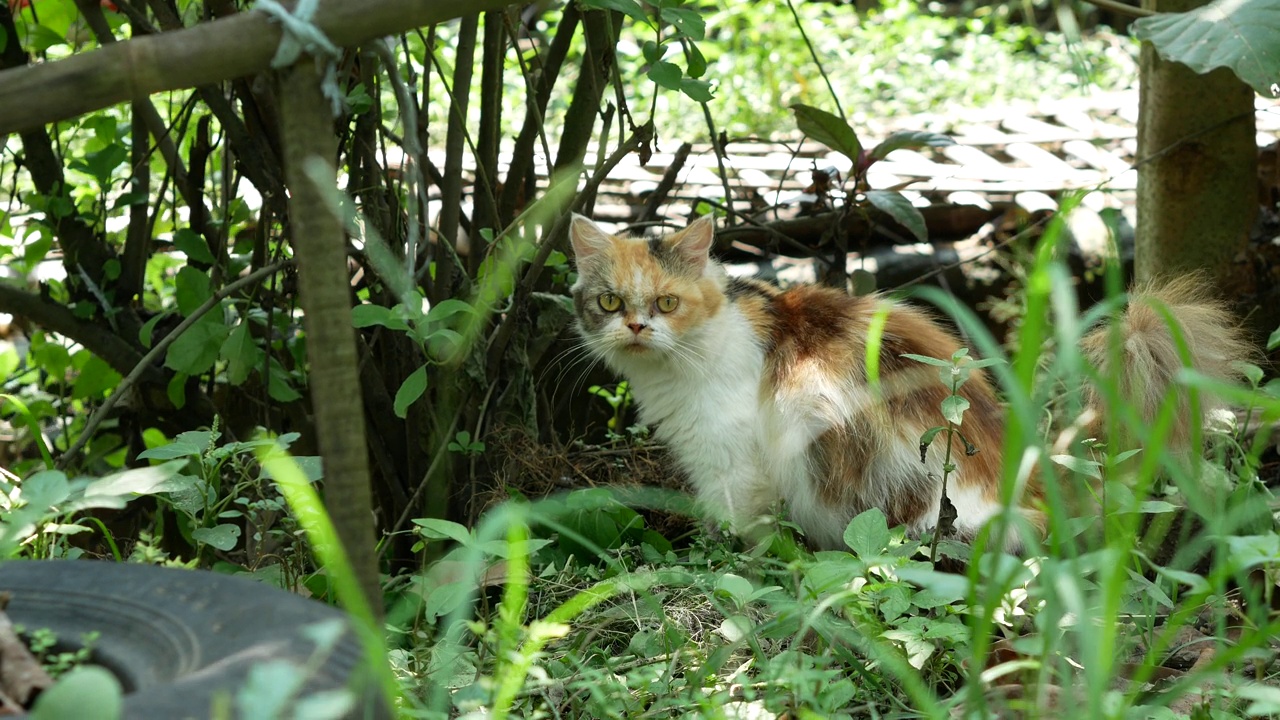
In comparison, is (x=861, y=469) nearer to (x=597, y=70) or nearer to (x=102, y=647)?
(x=597, y=70)

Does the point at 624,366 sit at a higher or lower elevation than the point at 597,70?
lower

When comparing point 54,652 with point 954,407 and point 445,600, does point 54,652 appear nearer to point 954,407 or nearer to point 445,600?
point 445,600

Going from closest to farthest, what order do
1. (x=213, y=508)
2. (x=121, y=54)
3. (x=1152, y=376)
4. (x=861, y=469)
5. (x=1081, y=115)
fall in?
(x=121, y=54)
(x=213, y=508)
(x=1152, y=376)
(x=861, y=469)
(x=1081, y=115)

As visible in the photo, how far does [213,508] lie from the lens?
89.4 inches

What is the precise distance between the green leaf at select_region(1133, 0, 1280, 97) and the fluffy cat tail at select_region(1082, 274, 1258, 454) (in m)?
0.54

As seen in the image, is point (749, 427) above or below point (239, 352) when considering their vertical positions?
below

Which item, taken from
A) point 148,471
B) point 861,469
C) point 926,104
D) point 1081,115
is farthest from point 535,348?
point 926,104

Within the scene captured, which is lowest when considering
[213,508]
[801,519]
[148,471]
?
[801,519]

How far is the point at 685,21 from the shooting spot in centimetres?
255

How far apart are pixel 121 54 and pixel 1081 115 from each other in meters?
5.92

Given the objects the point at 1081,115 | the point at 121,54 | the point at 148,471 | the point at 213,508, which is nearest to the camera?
the point at 121,54

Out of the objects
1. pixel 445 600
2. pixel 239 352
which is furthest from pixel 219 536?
pixel 239 352

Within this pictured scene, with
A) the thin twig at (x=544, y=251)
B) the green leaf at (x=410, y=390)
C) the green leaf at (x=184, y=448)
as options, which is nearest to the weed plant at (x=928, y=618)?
the green leaf at (x=410, y=390)

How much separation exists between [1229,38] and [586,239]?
1723 millimetres
